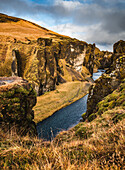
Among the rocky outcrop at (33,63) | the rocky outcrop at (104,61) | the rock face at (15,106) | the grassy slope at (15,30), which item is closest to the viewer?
the rock face at (15,106)

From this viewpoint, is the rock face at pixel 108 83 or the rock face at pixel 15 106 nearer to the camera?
the rock face at pixel 15 106

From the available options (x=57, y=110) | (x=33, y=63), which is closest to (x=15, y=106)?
(x=57, y=110)

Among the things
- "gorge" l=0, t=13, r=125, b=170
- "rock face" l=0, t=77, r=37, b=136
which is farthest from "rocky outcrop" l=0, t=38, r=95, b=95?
"rock face" l=0, t=77, r=37, b=136

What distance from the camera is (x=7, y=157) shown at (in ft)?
7.48

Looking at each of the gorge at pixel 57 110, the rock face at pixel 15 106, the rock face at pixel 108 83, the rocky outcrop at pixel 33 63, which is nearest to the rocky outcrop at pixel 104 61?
the gorge at pixel 57 110

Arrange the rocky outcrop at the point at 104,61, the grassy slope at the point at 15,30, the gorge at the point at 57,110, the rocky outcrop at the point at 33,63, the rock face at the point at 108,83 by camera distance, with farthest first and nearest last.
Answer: the rocky outcrop at the point at 104,61 → the grassy slope at the point at 15,30 → the rocky outcrop at the point at 33,63 → the rock face at the point at 108,83 → the gorge at the point at 57,110

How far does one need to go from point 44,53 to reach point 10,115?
44461mm

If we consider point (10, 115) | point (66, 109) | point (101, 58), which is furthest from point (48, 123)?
point (101, 58)

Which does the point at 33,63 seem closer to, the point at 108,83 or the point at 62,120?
the point at 62,120

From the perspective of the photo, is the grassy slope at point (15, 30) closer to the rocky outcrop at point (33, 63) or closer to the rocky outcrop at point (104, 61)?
the rocky outcrop at point (33, 63)

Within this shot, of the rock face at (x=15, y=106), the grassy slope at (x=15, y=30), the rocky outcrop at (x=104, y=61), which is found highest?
the grassy slope at (x=15, y=30)

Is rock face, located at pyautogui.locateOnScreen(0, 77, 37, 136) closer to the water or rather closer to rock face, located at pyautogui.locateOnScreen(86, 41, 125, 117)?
rock face, located at pyautogui.locateOnScreen(86, 41, 125, 117)

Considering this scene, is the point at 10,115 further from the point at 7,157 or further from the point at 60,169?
the point at 60,169

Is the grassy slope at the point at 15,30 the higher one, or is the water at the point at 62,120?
the grassy slope at the point at 15,30
